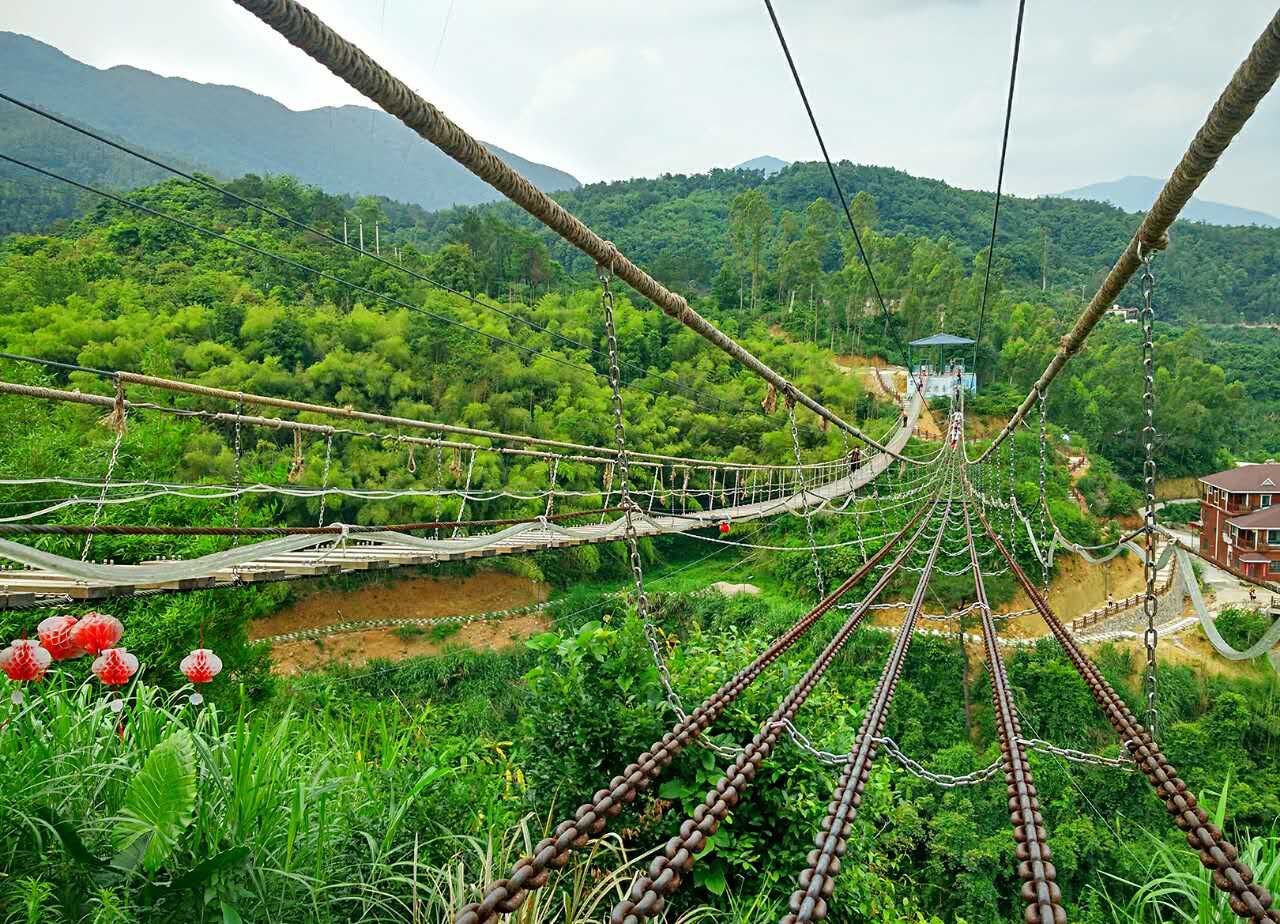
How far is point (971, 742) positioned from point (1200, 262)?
29.2 m

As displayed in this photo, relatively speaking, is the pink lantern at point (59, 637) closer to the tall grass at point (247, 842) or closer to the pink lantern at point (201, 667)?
the tall grass at point (247, 842)

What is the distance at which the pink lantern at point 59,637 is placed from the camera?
6.50 ft

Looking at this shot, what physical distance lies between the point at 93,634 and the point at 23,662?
0.83 feet

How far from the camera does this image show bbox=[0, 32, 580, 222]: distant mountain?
1114 inches

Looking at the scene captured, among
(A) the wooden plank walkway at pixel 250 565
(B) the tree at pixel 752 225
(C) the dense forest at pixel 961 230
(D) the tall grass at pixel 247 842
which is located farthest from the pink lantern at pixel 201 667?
(C) the dense forest at pixel 961 230

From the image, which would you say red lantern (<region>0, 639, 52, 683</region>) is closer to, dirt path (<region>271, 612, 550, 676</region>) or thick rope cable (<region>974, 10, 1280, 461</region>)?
thick rope cable (<region>974, 10, 1280, 461</region>)

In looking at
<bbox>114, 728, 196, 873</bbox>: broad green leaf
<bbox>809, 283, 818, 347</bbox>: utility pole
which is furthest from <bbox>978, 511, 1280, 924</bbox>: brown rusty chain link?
<bbox>809, 283, 818, 347</bbox>: utility pole

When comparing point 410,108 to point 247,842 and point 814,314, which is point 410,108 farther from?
point 814,314

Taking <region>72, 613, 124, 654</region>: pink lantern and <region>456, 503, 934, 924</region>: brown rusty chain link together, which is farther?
<region>72, 613, 124, 654</region>: pink lantern

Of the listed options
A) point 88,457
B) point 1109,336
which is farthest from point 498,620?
point 1109,336

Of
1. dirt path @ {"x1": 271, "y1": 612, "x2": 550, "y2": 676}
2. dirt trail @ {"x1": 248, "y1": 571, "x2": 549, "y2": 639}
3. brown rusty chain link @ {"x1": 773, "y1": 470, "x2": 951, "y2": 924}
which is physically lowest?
dirt path @ {"x1": 271, "y1": 612, "x2": 550, "y2": 676}

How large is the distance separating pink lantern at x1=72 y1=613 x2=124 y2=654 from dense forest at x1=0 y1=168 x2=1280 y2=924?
0.21m

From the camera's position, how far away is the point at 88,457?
6.10 meters

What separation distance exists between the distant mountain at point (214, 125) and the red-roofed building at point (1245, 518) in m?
23.7
